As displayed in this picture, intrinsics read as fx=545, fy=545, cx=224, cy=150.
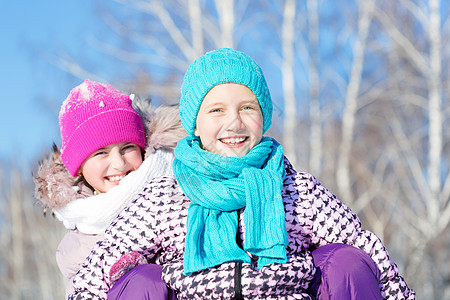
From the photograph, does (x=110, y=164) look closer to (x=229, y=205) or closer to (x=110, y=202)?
(x=110, y=202)

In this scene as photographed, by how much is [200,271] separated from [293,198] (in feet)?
1.51

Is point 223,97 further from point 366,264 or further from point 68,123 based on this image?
point 68,123

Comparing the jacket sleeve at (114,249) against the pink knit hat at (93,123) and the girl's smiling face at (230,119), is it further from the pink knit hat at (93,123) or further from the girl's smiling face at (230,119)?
the pink knit hat at (93,123)

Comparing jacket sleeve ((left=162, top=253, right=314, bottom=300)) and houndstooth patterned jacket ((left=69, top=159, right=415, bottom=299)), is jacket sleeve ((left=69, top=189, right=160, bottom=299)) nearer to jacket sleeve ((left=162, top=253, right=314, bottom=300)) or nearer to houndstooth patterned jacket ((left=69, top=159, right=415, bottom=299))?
houndstooth patterned jacket ((left=69, top=159, right=415, bottom=299))

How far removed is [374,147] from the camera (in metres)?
16.7

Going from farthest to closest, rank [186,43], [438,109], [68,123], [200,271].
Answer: [186,43], [438,109], [68,123], [200,271]

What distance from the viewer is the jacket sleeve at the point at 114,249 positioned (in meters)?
1.94

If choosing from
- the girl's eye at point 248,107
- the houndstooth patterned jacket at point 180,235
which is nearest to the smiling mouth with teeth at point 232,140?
the girl's eye at point 248,107

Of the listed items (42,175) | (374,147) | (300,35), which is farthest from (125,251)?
(374,147)

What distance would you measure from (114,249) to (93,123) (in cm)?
85

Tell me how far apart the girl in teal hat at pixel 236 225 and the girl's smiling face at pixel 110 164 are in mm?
483

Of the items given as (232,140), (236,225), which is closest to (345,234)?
(236,225)

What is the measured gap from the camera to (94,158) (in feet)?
8.60

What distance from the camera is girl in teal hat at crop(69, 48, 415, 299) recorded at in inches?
70.9
